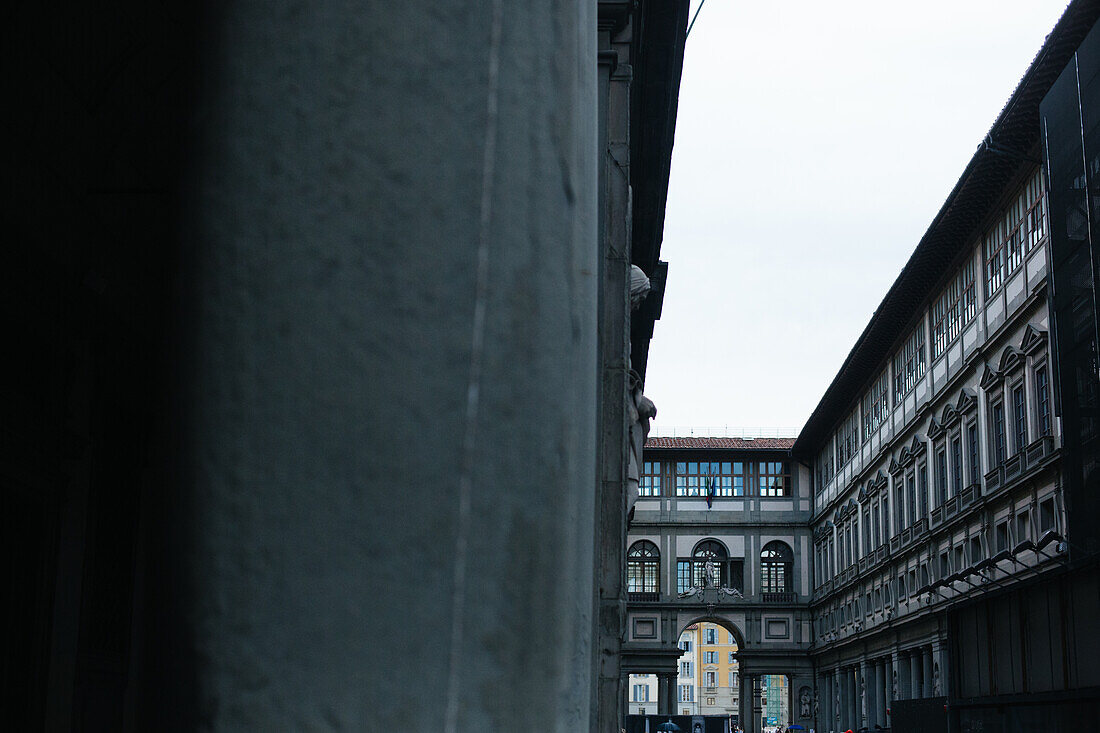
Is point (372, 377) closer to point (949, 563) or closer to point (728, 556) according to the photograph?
point (949, 563)

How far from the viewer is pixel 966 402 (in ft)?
111

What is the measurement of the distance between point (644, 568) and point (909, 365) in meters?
20.7

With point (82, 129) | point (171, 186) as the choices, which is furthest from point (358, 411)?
point (82, 129)

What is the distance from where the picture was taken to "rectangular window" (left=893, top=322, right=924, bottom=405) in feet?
130

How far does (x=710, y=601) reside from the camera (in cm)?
5766

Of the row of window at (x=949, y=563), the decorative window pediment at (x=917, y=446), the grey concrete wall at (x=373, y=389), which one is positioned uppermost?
the decorative window pediment at (x=917, y=446)

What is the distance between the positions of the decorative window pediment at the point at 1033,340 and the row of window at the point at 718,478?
3129 cm

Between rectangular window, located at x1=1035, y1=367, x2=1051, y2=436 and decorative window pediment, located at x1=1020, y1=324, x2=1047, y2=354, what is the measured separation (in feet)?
1.47

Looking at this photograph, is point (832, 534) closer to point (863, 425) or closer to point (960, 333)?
point (863, 425)

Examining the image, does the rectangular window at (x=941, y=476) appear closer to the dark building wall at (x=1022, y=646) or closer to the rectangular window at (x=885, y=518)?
the rectangular window at (x=885, y=518)

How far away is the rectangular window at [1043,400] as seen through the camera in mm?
27578

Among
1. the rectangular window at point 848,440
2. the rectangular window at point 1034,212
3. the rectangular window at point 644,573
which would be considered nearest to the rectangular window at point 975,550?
the rectangular window at point 1034,212

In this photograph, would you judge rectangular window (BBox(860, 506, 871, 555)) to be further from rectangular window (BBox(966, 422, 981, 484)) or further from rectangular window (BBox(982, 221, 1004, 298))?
rectangular window (BBox(982, 221, 1004, 298))

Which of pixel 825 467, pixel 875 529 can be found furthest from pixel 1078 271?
pixel 825 467
